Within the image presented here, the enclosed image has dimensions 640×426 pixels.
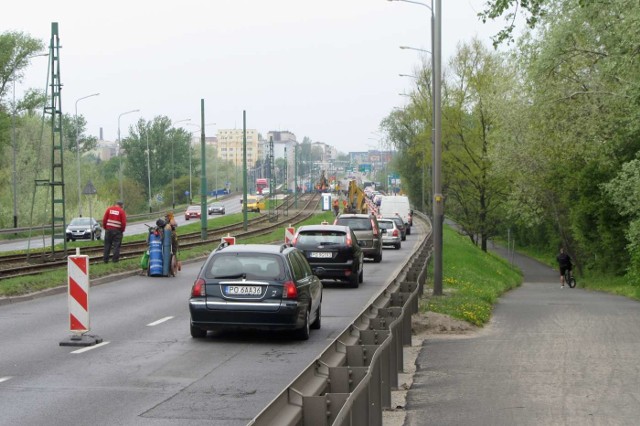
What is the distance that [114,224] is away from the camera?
98.4ft

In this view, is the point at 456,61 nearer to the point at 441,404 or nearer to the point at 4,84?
the point at 4,84

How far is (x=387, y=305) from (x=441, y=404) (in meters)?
4.81

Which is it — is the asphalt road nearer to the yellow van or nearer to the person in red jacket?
the person in red jacket

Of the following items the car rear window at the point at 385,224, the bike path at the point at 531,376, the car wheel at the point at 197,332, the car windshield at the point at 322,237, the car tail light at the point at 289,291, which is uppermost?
the car windshield at the point at 322,237

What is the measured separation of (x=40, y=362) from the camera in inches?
514

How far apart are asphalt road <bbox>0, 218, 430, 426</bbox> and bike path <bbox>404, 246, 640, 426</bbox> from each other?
1589 millimetres

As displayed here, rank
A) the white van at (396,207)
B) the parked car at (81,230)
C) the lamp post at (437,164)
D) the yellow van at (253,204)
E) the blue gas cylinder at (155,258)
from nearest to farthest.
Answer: the lamp post at (437,164), the blue gas cylinder at (155,258), the parked car at (81,230), the white van at (396,207), the yellow van at (253,204)

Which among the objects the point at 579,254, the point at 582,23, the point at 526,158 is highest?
the point at 582,23

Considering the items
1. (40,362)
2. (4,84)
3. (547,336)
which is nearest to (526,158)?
(547,336)

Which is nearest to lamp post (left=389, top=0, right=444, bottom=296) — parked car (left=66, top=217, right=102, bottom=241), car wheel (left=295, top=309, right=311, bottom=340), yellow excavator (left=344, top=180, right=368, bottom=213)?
car wheel (left=295, top=309, right=311, bottom=340)

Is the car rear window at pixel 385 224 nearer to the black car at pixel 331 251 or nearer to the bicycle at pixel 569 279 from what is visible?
the bicycle at pixel 569 279

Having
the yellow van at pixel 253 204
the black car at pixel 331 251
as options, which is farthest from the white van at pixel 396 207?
the black car at pixel 331 251

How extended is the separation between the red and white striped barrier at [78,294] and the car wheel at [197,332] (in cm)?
148

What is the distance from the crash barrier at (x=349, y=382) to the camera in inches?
245
